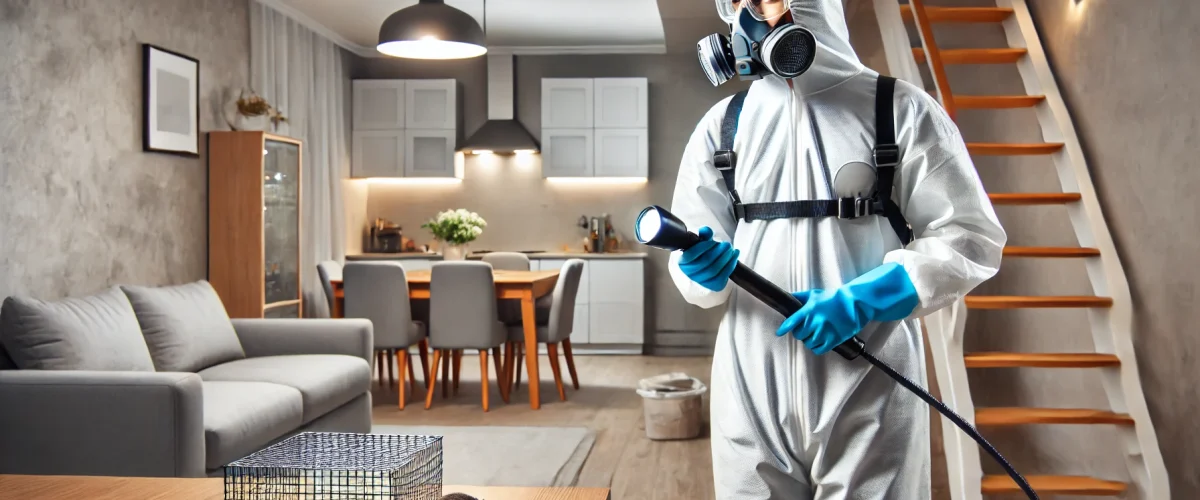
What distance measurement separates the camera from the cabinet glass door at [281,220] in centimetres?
539

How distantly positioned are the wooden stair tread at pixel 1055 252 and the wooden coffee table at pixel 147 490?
2303 millimetres

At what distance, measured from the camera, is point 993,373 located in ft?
15.1

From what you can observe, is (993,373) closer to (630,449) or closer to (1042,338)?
(1042,338)

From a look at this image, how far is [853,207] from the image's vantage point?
1.33 m

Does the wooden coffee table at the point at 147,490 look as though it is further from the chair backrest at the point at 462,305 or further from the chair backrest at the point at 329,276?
the chair backrest at the point at 329,276

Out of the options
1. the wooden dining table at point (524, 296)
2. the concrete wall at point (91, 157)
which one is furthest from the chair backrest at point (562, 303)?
the concrete wall at point (91, 157)

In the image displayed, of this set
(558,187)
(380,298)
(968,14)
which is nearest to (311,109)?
(558,187)

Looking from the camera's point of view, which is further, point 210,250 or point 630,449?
point 210,250

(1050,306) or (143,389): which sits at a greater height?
(1050,306)

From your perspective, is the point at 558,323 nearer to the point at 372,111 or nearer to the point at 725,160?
the point at 372,111

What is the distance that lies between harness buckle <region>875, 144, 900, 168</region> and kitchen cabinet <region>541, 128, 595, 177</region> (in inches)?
253

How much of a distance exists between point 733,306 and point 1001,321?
3.56 meters

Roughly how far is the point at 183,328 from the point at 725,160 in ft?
10.3

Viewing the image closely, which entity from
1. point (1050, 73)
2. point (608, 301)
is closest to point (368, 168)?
point (608, 301)
